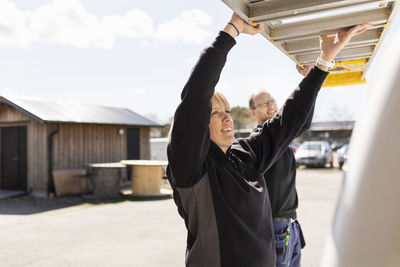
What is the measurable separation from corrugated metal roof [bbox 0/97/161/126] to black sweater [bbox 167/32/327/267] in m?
11.3

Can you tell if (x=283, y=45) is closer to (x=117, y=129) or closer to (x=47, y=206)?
(x=47, y=206)

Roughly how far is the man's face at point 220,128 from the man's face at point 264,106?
3.99 feet

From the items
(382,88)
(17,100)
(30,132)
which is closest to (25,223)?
(30,132)

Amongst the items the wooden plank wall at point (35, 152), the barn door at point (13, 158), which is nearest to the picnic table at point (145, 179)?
the wooden plank wall at point (35, 152)

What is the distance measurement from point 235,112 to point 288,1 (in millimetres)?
49669

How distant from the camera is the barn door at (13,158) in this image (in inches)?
527

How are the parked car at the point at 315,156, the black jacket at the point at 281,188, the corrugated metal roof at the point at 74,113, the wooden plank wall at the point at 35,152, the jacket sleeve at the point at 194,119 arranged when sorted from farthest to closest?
the parked car at the point at 315,156, the wooden plank wall at the point at 35,152, the corrugated metal roof at the point at 74,113, the black jacket at the point at 281,188, the jacket sleeve at the point at 194,119

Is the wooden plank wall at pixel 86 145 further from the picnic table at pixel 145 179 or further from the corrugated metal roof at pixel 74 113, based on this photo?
the picnic table at pixel 145 179

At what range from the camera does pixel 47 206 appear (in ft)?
34.6

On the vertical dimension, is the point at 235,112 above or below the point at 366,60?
above

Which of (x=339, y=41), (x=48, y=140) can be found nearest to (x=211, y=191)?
(x=339, y=41)

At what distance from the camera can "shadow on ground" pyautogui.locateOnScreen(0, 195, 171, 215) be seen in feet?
32.7

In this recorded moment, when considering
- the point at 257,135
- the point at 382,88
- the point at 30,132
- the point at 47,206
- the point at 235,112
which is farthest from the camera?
the point at 235,112

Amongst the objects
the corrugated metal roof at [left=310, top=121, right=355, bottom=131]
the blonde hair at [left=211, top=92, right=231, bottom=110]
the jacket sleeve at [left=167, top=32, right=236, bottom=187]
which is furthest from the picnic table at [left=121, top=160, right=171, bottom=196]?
the corrugated metal roof at [left=310, top=121, right=355, bottom=131]
